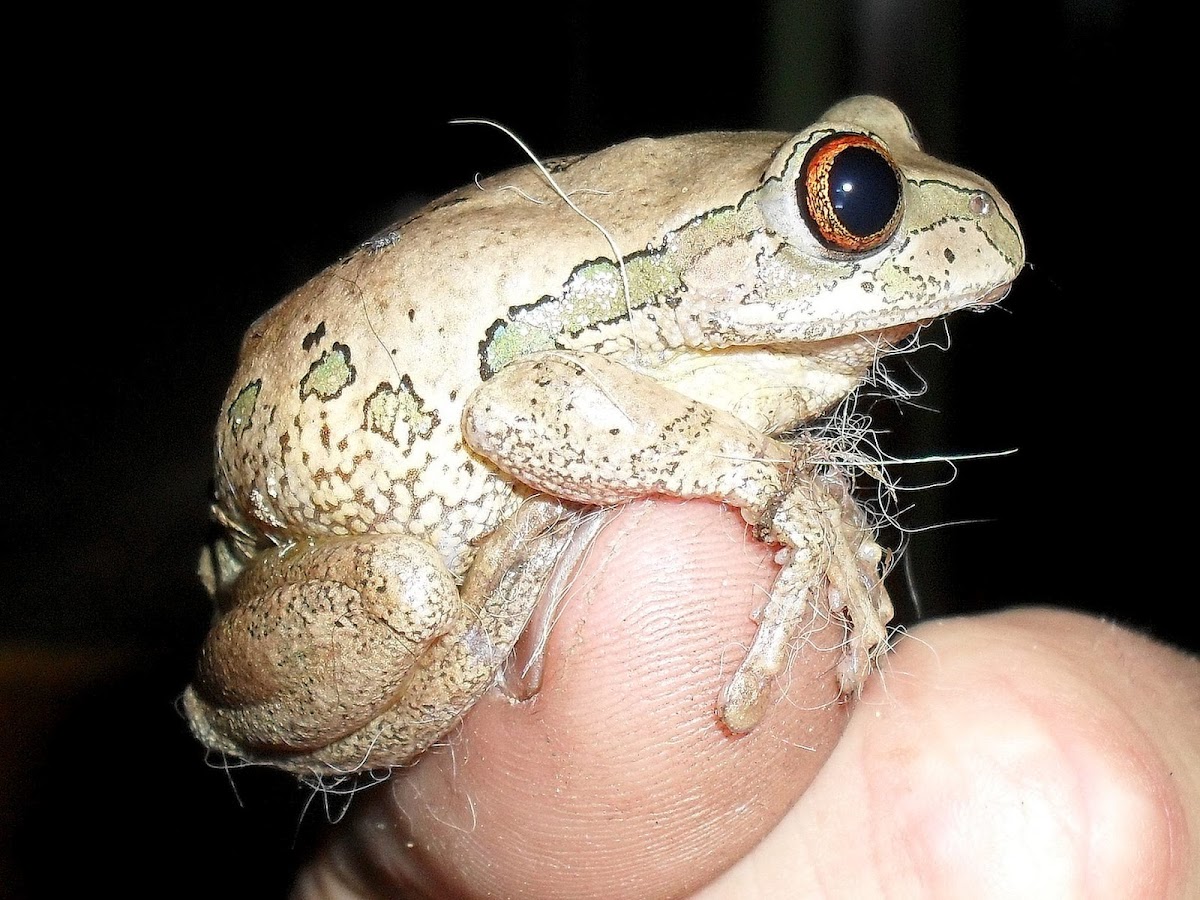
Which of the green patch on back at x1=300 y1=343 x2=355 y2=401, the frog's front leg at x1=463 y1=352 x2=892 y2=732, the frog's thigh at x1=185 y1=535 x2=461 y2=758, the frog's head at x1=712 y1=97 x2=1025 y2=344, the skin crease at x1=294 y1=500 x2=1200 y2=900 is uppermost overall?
the frog's head at x1=712 y1=97 x2=1025 y2=344

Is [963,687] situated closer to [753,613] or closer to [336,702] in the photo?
[753,613]

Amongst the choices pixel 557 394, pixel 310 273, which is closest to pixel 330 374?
pixel 557 394

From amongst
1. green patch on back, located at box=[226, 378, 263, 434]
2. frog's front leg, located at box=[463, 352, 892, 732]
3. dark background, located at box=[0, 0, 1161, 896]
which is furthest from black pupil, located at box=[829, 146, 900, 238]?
dark background, located at box=[0, 0, 1161, 896]

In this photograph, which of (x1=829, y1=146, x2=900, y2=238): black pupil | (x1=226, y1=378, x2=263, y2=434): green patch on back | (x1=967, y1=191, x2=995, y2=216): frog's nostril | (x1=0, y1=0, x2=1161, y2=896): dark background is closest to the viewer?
(x1=829, y1=146, x2=900, y2=238): black pupil

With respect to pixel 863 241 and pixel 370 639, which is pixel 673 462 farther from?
pixel 370 639

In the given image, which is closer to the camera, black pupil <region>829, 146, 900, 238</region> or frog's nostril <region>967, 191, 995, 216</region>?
black pupil <region>829, 146, 900, 238</region>

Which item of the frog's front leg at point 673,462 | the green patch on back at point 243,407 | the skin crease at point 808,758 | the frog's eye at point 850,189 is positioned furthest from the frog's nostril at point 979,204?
the green patch on back at point 243,407

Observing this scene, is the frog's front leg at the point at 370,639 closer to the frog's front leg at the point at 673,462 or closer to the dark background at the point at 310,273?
the frog's front leg at the point at 673,462

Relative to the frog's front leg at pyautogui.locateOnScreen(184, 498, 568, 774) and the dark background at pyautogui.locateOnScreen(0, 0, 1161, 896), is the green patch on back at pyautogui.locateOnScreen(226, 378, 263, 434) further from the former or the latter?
the dark background at pyautogui.locateOnScreen(0, 0, 1161, 896)

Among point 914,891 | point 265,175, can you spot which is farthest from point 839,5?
point 914,891
